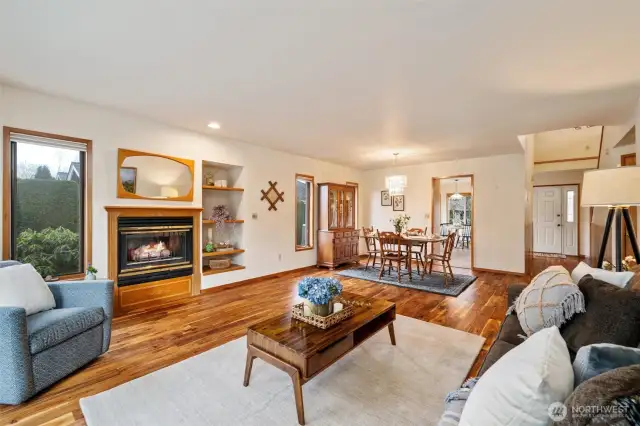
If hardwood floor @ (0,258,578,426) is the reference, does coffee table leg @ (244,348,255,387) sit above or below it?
above

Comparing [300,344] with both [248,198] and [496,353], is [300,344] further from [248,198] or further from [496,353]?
[248,198]

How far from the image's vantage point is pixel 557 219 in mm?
7969

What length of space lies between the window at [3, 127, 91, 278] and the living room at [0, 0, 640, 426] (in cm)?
2

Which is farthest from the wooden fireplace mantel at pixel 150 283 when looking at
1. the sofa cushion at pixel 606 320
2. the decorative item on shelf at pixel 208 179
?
the sofa cushion at pixel 606 320

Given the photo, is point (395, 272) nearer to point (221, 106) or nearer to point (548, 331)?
point (221, 106)

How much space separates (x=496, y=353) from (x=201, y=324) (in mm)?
2799

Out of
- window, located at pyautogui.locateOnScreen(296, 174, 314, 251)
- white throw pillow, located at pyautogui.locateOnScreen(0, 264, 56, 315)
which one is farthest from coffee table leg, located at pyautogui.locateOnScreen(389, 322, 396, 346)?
window, located at pyautogui.locateOnScreen(296, 174, 314, 251)

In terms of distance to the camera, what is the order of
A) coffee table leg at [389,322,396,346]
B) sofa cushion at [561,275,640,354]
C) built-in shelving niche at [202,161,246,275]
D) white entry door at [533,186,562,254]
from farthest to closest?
white entry door at [533,186,562,254] < built-in shelving niche at [202,161,246,275] < coffee table leg at [389,322,396,346] < sofa cushion at [561,275,640,354]

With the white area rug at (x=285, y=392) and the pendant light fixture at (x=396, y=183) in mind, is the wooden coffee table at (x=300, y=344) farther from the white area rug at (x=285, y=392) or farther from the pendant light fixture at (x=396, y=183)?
the pendant light fixture at (x=396, y=183)

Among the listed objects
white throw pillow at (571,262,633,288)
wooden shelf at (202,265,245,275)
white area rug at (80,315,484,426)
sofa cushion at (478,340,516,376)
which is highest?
white throw pillow at (571,262,633,288)

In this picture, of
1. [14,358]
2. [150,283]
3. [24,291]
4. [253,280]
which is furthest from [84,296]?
[253,280]

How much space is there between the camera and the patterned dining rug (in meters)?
4.49

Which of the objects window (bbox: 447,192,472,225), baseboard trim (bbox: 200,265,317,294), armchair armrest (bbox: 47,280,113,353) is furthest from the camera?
window (bbox: 447,192,472,225)

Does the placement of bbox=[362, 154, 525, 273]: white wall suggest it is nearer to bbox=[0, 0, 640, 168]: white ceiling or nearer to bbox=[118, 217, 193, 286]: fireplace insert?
bbox=[0, 0, 640, 168]: white ceiling
